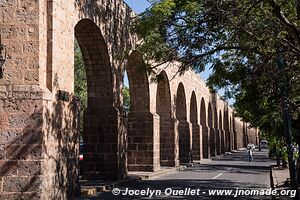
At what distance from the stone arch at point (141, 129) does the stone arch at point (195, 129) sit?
10.7 m

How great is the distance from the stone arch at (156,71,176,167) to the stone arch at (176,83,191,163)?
11.3ft

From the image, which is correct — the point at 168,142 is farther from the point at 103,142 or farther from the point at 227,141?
the point at 227,141

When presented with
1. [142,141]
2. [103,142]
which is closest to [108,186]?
[103,142]

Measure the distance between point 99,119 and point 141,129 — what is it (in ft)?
13.7

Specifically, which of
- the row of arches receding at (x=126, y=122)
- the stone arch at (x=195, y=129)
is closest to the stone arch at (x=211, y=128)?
the stone arch at (x=195, y=129)

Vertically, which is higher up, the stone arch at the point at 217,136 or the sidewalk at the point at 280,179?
the stone arch at the point at 217,136

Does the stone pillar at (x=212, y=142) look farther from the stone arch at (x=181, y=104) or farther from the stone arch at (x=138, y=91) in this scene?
the stone arch at (x=138, y=91)

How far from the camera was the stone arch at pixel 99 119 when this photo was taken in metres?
14.0

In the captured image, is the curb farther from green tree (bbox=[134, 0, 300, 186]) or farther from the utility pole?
the utility pole

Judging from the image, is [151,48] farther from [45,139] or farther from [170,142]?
[170,142]

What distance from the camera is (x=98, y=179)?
14.7 m

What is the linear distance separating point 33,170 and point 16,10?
3.22m

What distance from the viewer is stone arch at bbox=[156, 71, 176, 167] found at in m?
21.9

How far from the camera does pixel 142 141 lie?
1853 centimetres
